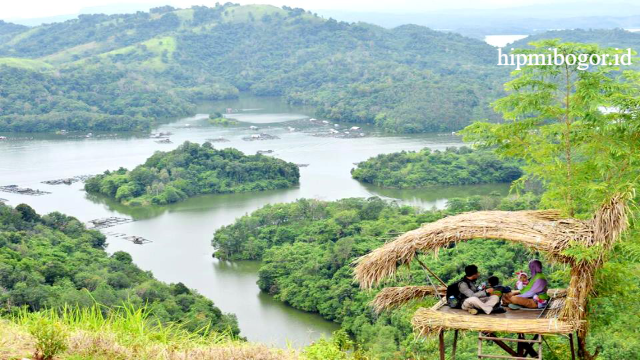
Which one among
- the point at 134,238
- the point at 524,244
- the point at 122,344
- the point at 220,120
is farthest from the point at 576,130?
the point at 220,120

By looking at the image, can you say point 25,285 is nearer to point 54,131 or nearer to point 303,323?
point 303,323

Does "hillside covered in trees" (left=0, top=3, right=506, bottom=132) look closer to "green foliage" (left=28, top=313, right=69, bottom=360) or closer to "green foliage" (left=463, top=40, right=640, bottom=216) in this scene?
"green foliage" (left=463, top=40, right=640, bottom=216)

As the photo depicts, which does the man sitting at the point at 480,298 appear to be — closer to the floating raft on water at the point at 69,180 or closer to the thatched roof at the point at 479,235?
the thatched roof at the point at 479,235

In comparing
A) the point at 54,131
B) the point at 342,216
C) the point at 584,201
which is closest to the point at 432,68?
the point at 54,131

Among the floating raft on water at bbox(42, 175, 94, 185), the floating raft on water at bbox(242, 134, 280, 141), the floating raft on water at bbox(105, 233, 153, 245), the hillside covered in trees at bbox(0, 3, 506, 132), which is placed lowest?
the floating raft on water at bbox(105, 233, 153, 245)

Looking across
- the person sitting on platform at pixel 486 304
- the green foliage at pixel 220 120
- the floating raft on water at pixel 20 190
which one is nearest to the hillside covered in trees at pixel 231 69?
the green foliage at pixel 220 120

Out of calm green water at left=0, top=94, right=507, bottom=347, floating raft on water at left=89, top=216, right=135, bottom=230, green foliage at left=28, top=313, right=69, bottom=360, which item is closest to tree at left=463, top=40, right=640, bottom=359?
calm green water at left=0, top=94, right=507, bottom=347

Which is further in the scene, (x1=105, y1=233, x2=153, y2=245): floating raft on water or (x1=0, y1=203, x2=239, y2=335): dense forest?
(x1=105, y1=233, x2=153, y2=245): floating raft on water
